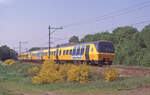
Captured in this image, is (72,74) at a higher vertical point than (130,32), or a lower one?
lower

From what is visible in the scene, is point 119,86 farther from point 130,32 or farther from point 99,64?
point 130,32

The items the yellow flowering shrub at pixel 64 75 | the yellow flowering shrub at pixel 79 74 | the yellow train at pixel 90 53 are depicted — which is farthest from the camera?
the yellow train at pixel 90 53

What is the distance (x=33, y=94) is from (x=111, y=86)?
14.7ft

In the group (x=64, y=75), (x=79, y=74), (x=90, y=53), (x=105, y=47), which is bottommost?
(x=64, y=75)

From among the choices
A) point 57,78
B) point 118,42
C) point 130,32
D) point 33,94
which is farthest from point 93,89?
point 130,32

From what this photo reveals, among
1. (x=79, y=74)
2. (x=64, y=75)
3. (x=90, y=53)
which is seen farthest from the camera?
(x=90, y=53)

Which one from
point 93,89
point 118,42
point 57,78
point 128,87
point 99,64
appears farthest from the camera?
point 118,42

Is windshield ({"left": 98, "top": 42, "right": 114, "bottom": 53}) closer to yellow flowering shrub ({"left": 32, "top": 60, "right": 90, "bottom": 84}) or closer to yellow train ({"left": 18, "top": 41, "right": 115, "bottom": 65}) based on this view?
yellow train ({"left": 18, "top": 41, "right": 115, "bottom": 65})

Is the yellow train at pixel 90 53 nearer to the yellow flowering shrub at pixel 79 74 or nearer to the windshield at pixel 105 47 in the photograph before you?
the windshield at pixel 105 47

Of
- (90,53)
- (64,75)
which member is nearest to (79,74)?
(64,75)

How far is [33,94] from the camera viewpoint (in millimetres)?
14070

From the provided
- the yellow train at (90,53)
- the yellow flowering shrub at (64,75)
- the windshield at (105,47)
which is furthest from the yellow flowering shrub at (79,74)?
the windshield at (105,47)

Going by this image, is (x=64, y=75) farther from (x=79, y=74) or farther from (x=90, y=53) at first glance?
(x=90, y=53)

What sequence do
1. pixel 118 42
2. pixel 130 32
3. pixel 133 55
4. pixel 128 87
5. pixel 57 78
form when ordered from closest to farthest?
1. pixel 128 87
2. pixel 57 78
3. pixel 133 55
4. pixel 118 42
5. pixel 130 32
